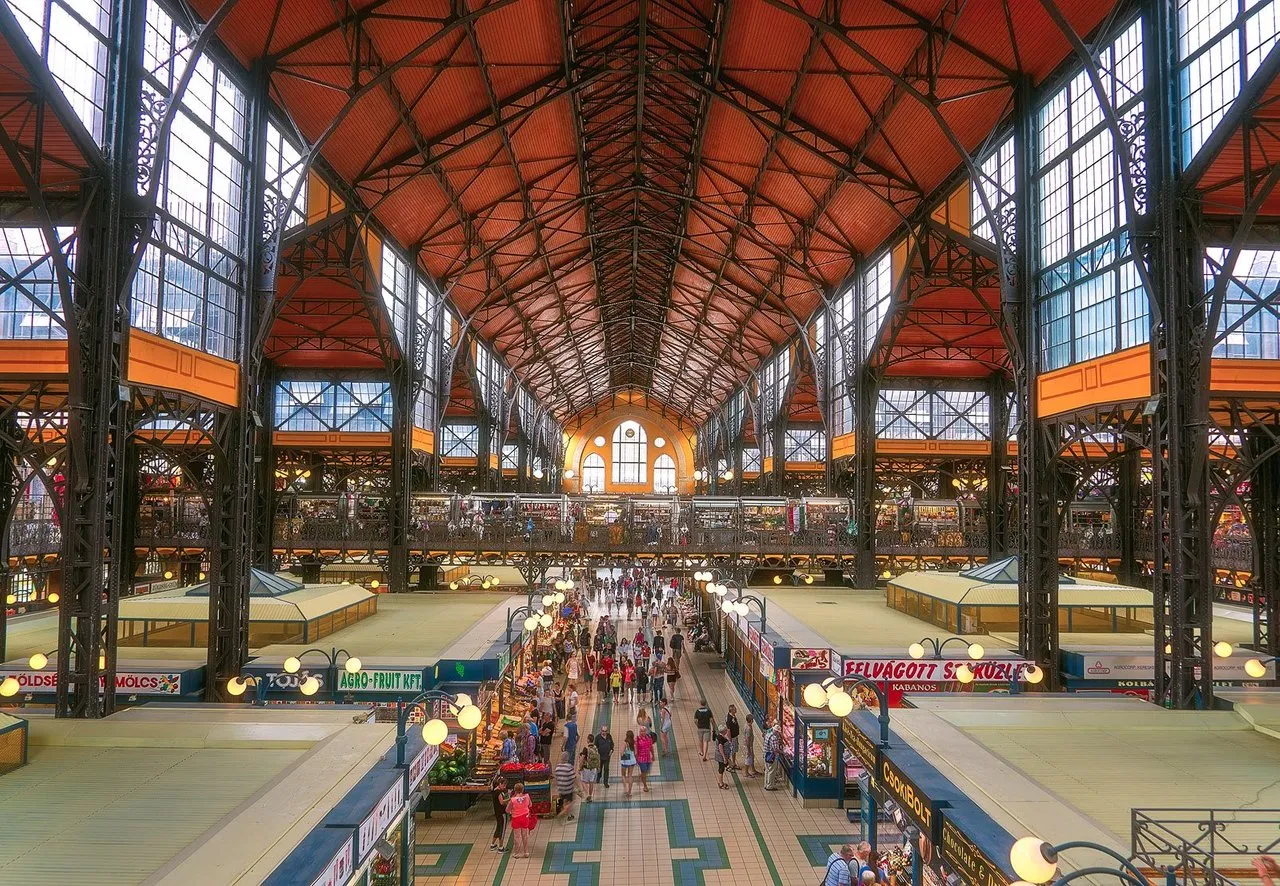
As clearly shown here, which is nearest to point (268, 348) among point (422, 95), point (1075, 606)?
point (422, 95)

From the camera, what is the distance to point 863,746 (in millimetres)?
11914

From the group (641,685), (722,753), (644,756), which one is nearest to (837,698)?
(722,753)

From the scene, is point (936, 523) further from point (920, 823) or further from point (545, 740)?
point (920, 823)

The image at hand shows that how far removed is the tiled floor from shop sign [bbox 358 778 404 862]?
519 cm

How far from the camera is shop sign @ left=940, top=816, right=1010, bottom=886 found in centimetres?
720

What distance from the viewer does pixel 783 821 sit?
1669 cm

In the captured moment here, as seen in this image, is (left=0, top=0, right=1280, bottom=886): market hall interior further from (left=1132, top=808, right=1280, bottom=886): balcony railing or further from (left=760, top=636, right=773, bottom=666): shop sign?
(left=760, top=636, right=773, bottom=666): shop sign

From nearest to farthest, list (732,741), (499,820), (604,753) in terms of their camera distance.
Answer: (499,820) < (604,753) < (732,741)

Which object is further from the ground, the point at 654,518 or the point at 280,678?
the point at 654,518

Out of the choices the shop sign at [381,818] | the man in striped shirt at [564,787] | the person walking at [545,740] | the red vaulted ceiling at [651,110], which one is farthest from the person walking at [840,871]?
the red vaulted ceiling at [651,110]

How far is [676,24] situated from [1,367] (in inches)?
791

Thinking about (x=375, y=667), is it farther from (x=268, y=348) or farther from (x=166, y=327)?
(x=268, y=348)

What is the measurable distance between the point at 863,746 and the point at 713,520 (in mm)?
22241

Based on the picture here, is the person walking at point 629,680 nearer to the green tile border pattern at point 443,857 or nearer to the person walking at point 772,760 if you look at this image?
the person walking at point 772,760
